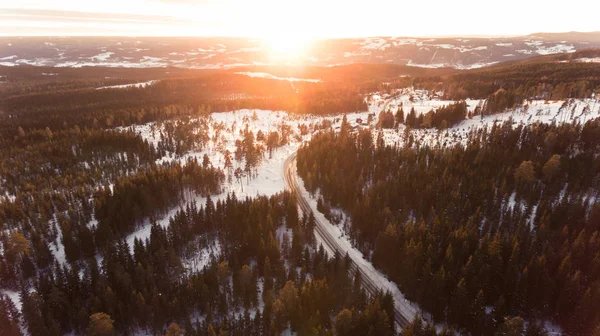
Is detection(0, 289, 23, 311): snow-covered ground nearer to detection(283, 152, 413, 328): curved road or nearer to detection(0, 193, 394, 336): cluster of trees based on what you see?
detection(0, 193, 394, 336): cluster of trees

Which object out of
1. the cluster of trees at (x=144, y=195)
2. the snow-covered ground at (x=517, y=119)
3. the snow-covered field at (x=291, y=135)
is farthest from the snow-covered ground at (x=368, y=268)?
the snow-covered ground at (x=517, y=119)

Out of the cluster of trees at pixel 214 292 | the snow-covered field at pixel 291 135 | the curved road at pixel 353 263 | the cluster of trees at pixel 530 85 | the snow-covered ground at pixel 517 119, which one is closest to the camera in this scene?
the cluster of trees at pixel 214 292

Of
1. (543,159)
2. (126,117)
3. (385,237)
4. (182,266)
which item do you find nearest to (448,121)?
(543,159)

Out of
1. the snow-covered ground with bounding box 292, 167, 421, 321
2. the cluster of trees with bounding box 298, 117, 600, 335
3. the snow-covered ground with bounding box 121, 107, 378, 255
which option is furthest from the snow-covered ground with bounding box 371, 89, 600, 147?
the snow-covered ground with bounding box 292, 167, 421, 321

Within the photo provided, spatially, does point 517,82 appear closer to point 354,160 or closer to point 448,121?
point 448,121

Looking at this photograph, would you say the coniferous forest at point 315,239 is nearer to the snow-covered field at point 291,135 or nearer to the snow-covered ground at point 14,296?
the snow-covered ground at point 14,296
